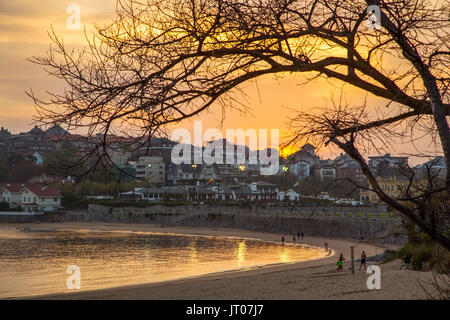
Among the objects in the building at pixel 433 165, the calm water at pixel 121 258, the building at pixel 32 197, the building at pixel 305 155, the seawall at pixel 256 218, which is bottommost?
the calm water at pixel 121 258

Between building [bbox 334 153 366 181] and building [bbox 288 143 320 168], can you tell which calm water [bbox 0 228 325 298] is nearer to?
building [bbox 334 153 366 181]

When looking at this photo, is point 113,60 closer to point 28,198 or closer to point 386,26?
point 386,26

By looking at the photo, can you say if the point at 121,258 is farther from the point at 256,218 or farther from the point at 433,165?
the point at 433,165

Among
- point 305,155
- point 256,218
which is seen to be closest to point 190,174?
point 256,218

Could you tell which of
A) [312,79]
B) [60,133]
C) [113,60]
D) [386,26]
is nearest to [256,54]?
[312,79]

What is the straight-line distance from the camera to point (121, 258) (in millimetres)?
34594

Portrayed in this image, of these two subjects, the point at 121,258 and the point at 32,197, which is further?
the point at 32,197

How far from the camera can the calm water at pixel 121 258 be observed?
25.0 meters

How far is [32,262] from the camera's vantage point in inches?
1248

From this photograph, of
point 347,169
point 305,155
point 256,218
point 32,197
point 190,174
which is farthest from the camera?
point 190,174

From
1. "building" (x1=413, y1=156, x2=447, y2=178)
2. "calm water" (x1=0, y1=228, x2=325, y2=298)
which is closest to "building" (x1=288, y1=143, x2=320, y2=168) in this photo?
"building" (x1=413, y1=156, x2=447, y2=178)

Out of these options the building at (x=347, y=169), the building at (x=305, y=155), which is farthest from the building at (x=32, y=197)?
the building at (x=305, y=155)

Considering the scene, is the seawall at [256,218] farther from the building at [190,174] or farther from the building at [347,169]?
the building at [190,174]
